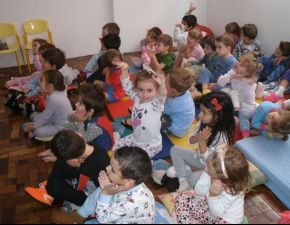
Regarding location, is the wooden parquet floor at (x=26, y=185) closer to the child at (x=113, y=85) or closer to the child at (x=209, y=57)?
the child at (x=113, y=85)

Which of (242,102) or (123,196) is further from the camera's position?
(242,102)

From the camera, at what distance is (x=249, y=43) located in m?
4.82

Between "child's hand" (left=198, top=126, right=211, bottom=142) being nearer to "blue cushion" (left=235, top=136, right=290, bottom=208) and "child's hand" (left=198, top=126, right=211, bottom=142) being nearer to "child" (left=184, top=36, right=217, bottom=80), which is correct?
"blue cushion" (left=235, top=136, right=290, bottom=208)

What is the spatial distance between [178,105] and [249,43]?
2.57m

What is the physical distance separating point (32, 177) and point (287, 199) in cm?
221

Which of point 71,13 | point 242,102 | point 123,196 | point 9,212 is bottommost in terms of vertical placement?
point 9,212

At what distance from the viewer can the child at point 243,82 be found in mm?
3393

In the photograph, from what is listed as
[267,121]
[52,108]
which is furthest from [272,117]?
[52,108]

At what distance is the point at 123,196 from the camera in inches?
68.6

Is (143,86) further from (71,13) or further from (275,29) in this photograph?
(71,13)

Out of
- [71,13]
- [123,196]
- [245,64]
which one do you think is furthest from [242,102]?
[71,13]

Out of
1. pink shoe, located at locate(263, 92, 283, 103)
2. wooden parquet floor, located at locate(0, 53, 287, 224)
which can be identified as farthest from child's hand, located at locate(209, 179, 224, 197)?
pink shoe, located at locate(263, 92, 283, 103)

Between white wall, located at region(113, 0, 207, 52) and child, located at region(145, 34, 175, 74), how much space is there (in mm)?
1907

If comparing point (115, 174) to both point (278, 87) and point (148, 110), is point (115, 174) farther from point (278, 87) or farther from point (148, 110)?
point (278, 87)
